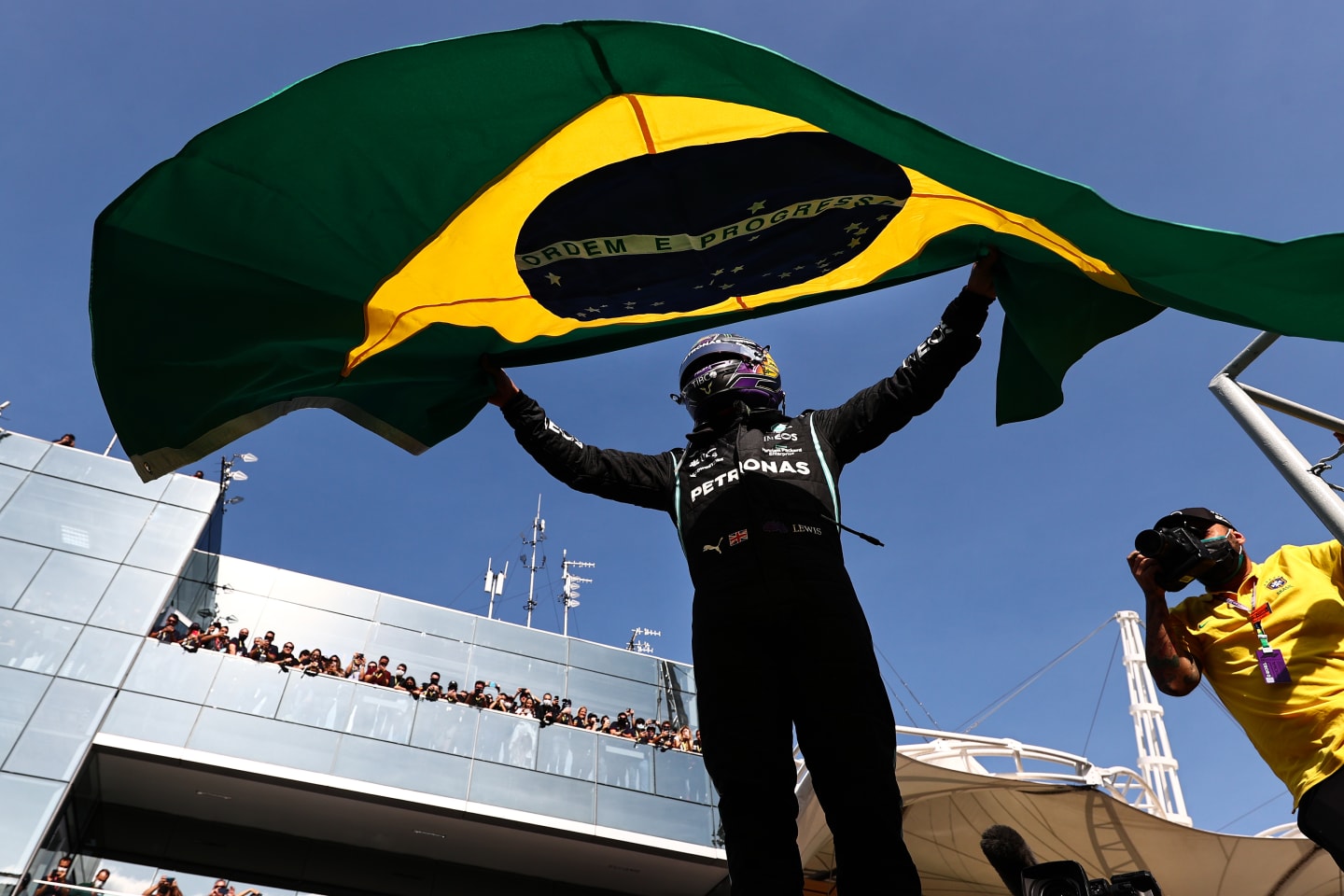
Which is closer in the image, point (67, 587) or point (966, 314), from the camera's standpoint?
point (966, 314)

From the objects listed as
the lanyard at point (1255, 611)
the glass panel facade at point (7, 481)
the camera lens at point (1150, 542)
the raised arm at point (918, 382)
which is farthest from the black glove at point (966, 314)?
the glass panel facade at point (7, 481)

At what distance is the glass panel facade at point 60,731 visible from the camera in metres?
15.9

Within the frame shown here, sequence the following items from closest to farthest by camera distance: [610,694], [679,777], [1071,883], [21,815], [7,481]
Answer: [1071,883] → [21,815] → [7,481] → [679,777] → [610,694]

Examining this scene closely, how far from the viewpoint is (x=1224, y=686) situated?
328cm

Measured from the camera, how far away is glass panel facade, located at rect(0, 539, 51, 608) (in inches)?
699

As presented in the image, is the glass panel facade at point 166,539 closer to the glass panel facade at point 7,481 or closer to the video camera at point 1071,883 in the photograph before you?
the glass panel facade at point 7,481

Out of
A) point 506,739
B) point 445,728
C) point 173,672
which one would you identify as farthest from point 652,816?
point 173,672

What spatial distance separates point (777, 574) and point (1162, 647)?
55.4 inches

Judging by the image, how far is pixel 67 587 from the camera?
18438 mm

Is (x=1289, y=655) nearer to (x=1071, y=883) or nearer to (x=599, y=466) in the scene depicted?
(x=1071, y=883)

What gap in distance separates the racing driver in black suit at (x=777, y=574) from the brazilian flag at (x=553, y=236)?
14.4 inches

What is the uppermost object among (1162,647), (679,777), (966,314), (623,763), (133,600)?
(133,600)

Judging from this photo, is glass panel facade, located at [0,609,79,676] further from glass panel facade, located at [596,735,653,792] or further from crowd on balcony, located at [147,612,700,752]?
glass panel facade, located at [596,735,653,792]

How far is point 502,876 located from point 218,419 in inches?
753
